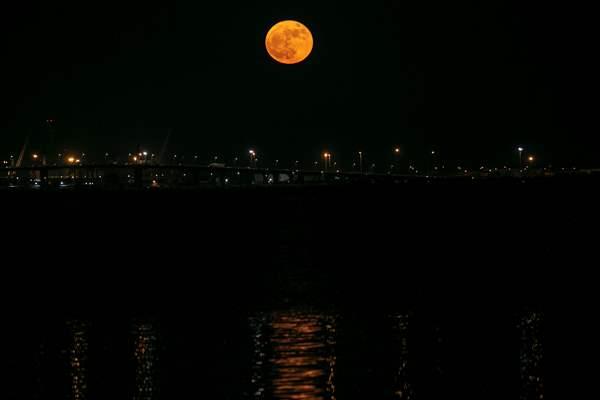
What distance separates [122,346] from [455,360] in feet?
14.8

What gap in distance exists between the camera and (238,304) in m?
16.0

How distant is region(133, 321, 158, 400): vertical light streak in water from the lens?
9.88 metres

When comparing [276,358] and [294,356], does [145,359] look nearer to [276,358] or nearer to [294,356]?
[276,358]

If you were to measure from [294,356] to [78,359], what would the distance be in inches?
111

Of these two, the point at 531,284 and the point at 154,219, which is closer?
the point at 531,284

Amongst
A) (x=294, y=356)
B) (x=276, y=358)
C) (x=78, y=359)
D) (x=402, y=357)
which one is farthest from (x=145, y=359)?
(x=402, y=357)

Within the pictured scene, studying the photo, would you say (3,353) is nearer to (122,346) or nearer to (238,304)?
(122,346)

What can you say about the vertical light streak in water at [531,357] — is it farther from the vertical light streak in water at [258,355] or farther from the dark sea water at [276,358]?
the vertical light streak in water at [258,355]

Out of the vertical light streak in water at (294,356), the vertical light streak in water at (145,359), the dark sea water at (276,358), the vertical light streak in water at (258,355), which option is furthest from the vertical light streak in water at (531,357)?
the vertical light streak in water at (145,359)

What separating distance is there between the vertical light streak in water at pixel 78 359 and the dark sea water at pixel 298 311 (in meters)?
0.03

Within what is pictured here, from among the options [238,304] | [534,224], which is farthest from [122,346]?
[534,224]

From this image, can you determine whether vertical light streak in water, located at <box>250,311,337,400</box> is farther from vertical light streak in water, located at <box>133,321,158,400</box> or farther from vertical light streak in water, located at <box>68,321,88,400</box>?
vertical light streak in water, located at <box>68,321,88,400</box>

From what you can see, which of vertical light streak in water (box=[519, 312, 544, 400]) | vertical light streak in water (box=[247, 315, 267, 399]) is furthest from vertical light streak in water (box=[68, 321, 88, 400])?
vertical light streak in water (box=[519, 312, 544, 400])

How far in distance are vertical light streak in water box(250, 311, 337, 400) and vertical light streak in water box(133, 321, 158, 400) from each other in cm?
119
